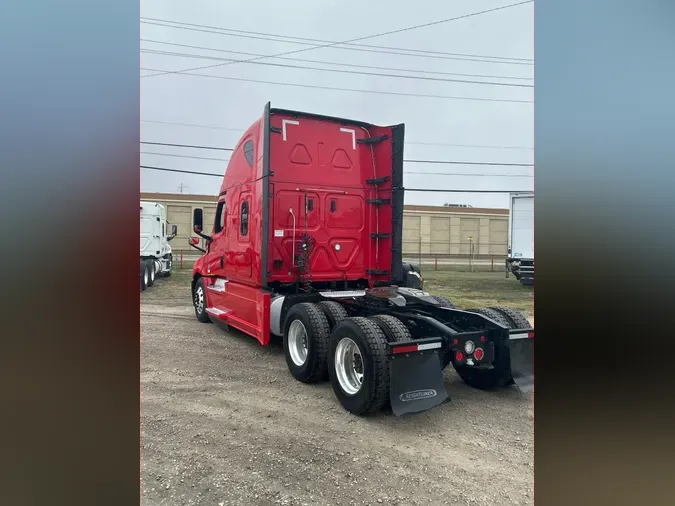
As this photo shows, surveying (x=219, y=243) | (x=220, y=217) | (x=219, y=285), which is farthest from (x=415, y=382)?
(x=220, y=217)

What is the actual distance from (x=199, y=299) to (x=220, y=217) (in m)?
2.10

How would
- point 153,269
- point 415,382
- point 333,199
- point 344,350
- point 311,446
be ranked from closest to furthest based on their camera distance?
1. point 311,446
2. point 415,382
3. point 344,350
4. point 333,199
5. point 153,269

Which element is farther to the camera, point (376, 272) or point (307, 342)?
point (376, 272)

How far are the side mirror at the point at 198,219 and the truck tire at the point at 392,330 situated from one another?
14.7 feet

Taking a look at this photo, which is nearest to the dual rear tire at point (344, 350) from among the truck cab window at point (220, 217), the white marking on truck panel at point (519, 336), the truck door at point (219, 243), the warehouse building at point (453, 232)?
the white marking on truck panel at point (519, 336)

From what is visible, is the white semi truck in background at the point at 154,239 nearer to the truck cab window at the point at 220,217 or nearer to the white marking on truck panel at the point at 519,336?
the truck cab window at the point at 220,217

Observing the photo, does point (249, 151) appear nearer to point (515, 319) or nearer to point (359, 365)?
point (359, 365)

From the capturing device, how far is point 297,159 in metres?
6.25

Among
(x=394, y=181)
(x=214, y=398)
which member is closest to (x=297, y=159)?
(x=394, y=181)

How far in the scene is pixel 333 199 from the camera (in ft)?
21.1

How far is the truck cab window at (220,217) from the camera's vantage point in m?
7.64

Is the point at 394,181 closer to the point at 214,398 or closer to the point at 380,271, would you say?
the point at 380,271

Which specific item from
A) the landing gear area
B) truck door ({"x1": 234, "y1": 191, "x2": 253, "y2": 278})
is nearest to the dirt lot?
truck door ({"x1": 234, "y1": 191, "x2": 253, "y2": 278})
